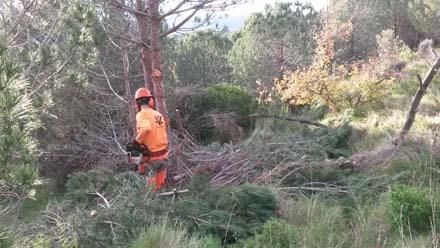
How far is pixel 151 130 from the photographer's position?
642 centimetres

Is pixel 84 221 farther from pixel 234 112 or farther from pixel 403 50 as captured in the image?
pixel 403 50

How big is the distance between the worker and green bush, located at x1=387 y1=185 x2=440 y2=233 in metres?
2.92

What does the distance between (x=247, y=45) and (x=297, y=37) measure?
1.95 m

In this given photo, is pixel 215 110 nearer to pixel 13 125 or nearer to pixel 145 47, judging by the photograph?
pixel 145 47

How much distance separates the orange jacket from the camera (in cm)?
630

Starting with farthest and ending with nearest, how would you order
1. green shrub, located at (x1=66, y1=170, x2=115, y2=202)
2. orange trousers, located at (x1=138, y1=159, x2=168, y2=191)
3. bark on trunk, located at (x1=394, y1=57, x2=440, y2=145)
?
bark on trunk, located at (x1=394, y1=57, x2=440, y2=145) < orange trousers, located at (x1=138, y1=159, x2=168, y2=191) < green shrub, located at (x1=66, y1=170, x2=115, y2=202)

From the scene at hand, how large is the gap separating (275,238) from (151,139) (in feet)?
8.16

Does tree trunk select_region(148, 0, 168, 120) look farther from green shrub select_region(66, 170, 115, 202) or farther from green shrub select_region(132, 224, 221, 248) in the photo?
green shrub select_region(132, 224, 221, 248)

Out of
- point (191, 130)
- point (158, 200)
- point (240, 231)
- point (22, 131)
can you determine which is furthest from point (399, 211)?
point (191, 130)

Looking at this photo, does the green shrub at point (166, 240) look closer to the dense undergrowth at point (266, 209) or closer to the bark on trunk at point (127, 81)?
the dense undergrowth at point (266, 209)

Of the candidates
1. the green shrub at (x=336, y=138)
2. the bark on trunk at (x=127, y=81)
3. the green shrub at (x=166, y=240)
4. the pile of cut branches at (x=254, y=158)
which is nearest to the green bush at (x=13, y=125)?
the green shrub at (x=166, y=240)

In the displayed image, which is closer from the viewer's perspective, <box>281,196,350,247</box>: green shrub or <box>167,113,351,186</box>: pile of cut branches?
<box>281,196,350,247</box>: green shrub

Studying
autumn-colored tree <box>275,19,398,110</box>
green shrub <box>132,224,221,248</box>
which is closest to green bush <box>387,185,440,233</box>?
green shrub <box>132,224,221,248</box>

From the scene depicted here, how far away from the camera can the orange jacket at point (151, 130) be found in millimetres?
6297
